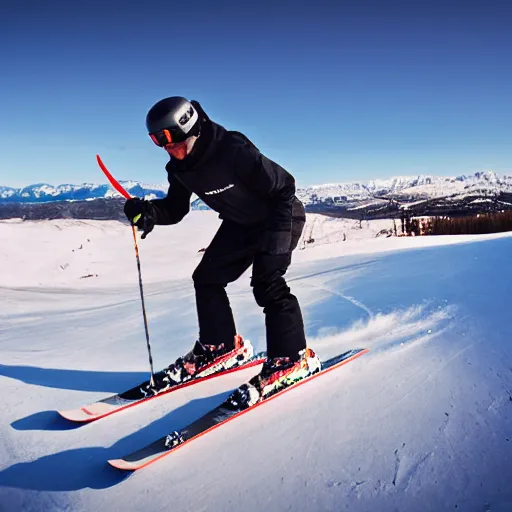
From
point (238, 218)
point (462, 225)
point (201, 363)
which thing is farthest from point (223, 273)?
point (462, 225)

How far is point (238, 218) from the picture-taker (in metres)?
2.78

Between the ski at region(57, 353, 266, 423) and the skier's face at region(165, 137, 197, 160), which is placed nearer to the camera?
the ski at region(57, 353, 266, 423)

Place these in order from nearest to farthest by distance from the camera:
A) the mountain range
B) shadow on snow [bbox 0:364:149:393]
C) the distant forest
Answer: shadow on snow [bbox 0:364:149:393]
the distant forest
the mountain range

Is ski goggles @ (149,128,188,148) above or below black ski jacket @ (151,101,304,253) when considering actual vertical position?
above

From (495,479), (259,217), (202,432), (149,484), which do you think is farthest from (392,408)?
(259,217)

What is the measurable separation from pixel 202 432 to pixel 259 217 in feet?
4.50

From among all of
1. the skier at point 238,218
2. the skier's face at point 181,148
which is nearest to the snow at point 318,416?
the skier at point 238,218

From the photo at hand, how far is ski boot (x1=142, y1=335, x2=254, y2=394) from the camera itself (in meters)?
2.72

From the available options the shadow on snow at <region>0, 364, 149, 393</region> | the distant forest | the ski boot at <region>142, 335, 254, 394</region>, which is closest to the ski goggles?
the ski boot at <region>142, 335, 254, 394</region>

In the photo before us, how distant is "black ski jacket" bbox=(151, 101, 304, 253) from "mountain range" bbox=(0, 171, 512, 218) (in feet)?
5.80

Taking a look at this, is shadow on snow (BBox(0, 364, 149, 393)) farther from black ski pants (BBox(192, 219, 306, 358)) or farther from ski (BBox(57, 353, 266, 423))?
black ski pants (BBox(192, 219, 306, 358))

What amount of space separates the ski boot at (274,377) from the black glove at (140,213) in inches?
48.2

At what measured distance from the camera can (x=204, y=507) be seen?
1565 millimetres

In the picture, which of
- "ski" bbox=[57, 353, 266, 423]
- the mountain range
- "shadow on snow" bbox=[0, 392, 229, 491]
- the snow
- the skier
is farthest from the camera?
the mountain range
